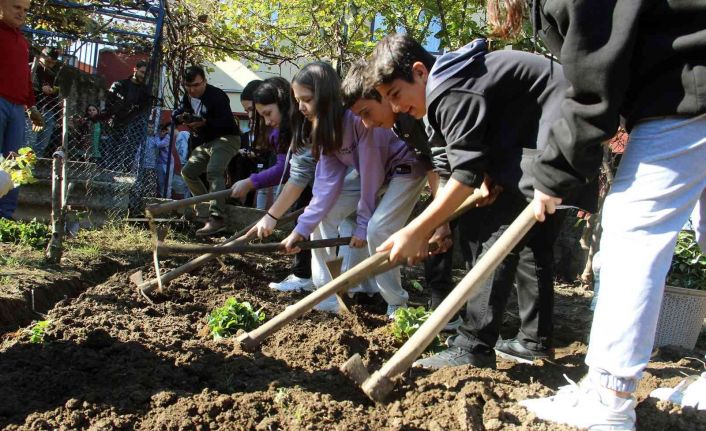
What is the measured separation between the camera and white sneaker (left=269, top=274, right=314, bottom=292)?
187 inches

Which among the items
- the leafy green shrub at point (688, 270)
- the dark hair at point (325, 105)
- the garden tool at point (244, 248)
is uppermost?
the dark hair at point (325, 105)

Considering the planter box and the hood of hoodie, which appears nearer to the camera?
the hood of hoodie

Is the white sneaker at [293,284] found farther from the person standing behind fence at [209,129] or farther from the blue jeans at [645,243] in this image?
the blue jeans at [645,243]

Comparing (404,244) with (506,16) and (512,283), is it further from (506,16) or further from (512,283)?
(506,16)

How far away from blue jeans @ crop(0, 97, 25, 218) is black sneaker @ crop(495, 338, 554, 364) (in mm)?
4193

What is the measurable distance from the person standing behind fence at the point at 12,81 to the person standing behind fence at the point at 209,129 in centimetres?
167

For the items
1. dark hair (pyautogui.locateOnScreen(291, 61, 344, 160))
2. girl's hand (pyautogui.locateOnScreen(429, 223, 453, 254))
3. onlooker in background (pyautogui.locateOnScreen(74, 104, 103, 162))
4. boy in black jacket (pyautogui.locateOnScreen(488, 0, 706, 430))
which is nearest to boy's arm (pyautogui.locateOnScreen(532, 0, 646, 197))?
boy in black jacket (pyautogui.locateOnScreen(488, 0, 706, 430))

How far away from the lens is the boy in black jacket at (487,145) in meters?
2.69

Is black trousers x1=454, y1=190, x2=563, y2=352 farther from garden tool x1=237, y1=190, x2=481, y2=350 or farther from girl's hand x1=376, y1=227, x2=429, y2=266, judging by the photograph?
girl's hand x1=376, y1=227, x2=429, y2=266

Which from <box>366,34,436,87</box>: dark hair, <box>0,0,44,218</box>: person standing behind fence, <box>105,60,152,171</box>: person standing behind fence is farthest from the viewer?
<box>105,60,152,171</box>: person standing behind fence

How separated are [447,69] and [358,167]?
1.54 meters

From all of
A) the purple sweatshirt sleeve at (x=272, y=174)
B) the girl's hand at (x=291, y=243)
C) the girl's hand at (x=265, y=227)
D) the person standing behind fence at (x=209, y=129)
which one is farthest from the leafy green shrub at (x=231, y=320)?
the person standing behind fence at (x=209, y=129)

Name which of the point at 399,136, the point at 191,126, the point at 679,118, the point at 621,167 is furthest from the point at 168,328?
the point at 191,126

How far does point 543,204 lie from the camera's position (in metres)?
2.24
